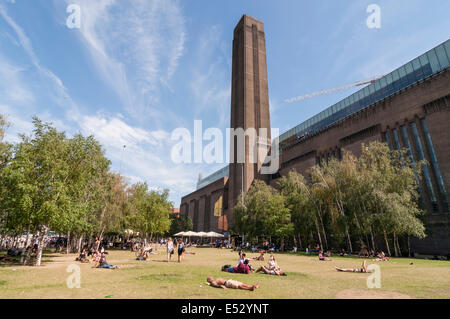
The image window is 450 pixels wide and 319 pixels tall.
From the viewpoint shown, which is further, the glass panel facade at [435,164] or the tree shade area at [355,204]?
the glass panel facade at [435,164]

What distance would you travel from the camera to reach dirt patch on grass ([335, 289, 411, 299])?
7840 mm

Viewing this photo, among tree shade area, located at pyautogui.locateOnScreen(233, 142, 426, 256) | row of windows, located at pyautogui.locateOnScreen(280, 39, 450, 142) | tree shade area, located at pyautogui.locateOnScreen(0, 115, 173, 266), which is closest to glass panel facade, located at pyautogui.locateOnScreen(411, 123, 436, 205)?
tree shade area, located at pyautogui.locateOnScreen(233, 142, 426, 256)

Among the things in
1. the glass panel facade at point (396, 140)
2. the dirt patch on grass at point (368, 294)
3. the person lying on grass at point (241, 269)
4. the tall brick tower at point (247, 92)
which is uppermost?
the tall brick tower at point (247, 92)

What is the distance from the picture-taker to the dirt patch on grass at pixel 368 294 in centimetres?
784

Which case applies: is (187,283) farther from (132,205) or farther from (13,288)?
(132,205)

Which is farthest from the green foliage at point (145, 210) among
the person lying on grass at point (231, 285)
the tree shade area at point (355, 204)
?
the person lying on grass at point (231, 285)

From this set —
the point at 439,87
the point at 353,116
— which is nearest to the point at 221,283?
the point at 439,87

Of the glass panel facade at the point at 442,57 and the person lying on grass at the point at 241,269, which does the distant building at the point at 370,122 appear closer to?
the glass panel facade at the point at 442,57

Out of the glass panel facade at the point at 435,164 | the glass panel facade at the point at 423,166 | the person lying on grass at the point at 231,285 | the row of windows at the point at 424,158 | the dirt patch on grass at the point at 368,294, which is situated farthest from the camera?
the glass panel facade at the point at 423,166

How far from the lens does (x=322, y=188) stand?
108ft

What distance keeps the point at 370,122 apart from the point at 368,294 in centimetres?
4167

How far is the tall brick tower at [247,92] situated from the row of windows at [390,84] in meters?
15.8

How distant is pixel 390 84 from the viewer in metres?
47.2
